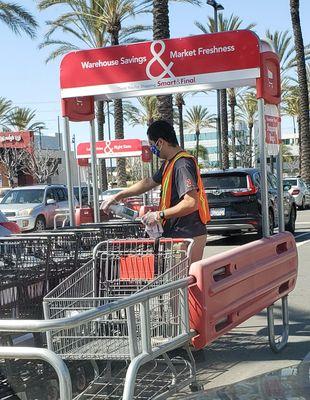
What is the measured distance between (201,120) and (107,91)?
220 ft

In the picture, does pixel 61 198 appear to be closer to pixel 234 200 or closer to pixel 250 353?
pixel 234 200

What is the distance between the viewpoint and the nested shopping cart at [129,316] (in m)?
3.58

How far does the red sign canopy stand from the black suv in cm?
925

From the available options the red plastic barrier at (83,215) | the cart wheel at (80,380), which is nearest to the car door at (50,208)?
the red plastic barrier at (83,215)

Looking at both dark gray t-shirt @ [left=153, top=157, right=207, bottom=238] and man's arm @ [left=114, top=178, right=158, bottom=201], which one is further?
man's arm @ [left=114, top=178, right=158, bottom=201]

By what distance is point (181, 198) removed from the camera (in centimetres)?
528

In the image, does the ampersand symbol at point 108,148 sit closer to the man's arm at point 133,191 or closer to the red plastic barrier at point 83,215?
the red plastic barrier at point 83,215

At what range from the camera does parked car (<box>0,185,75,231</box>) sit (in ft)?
71.7

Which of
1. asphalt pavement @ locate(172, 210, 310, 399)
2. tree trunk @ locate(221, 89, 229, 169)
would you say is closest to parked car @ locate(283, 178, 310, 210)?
tree trunk @ locate(221, 89, 229, 169)

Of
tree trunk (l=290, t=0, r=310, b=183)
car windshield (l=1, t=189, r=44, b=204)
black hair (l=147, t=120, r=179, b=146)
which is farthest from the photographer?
tree trunk (l=290, t=0, r=310, b=183)

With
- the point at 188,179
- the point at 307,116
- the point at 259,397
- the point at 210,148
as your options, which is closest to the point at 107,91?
the point at 188,179

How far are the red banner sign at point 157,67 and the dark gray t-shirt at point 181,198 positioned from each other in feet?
6.92

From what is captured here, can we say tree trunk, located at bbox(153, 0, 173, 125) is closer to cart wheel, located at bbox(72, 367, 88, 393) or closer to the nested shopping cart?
the nested shopping cart

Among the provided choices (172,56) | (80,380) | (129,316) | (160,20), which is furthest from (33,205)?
(129,316)
